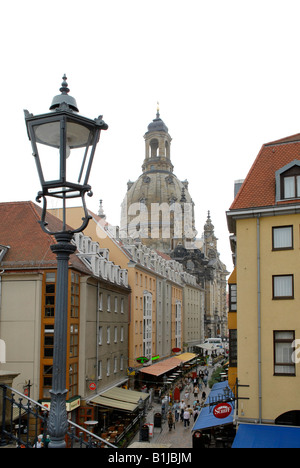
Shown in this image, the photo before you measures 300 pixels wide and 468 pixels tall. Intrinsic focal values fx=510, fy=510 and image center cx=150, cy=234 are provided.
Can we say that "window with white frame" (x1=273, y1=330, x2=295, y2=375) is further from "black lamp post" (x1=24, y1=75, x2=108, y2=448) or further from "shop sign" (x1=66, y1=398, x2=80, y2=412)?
"black lamp post" (x1=24, y1=75, x2=108, y2=448)

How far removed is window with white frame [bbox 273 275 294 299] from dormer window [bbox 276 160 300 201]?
10.3ft

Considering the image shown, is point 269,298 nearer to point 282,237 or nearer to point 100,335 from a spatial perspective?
point 282,237

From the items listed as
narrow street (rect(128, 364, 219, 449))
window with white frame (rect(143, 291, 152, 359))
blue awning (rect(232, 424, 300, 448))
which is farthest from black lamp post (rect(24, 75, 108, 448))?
window with white frame (rect(143, 291, 152, 359))

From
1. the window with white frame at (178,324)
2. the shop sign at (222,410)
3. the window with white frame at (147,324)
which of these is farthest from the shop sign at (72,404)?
the window with white frame at (178,324)

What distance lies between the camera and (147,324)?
1949 inches

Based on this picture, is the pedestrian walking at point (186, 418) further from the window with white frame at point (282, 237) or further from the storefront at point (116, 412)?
the window with white frame at point (282, 237)

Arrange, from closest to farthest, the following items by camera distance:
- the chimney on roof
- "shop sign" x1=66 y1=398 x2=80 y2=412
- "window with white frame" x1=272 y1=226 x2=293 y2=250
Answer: "window with white frame" x1=272 y1=226 x2=293 y2=250
"shop sign" x1=66 y1=398 x2=80 y2=412
the chimney on roof

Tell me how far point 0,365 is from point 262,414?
14.3m

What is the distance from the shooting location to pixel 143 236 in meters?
108

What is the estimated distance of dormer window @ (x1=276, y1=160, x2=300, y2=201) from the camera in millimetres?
20344

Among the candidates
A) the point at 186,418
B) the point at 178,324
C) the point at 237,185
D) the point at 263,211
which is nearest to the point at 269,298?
the point at 263,211

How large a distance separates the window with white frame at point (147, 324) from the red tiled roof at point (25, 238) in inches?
712

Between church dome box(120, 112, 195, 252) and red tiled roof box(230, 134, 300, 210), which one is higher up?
church dome box(120, 112, 195, 252)
